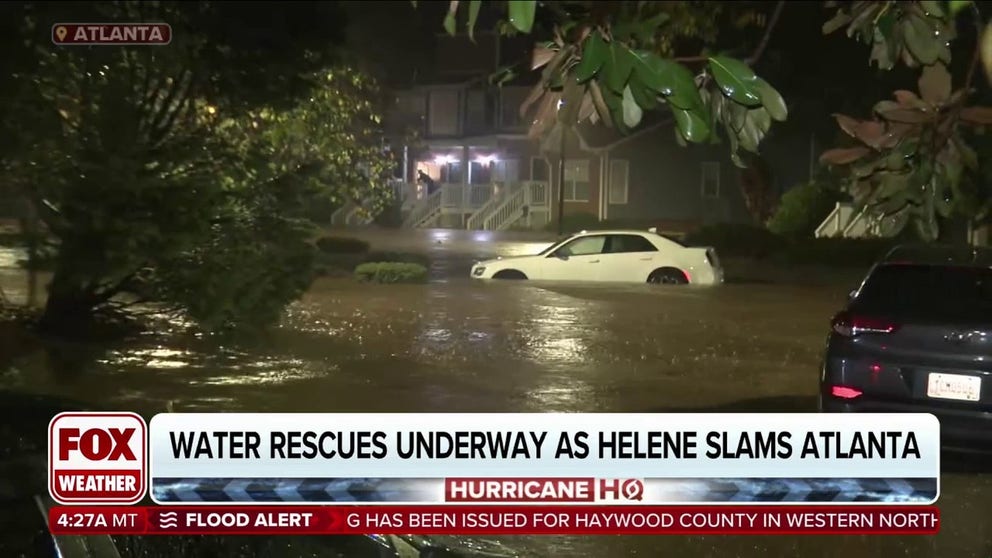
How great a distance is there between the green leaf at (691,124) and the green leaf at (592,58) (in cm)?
21

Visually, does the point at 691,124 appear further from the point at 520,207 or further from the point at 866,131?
the point at 520,207

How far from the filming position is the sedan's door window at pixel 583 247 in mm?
19703

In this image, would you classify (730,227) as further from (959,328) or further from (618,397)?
(959,328)

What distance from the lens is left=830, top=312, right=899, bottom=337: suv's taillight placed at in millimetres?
6621

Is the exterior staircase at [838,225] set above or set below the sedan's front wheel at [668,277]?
above

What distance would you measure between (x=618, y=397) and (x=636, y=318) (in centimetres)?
528

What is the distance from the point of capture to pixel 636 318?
14742mm

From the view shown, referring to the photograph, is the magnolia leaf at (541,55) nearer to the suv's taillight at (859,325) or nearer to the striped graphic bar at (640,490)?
the striped graphic bar at (640,490)

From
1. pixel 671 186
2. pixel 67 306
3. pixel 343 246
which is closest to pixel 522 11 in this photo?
pixel 67 306

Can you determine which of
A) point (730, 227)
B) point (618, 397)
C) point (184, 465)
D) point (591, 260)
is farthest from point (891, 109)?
point (730, 227)

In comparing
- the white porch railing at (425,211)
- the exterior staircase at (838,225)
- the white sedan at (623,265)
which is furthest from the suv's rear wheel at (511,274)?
the white porch railing at (425,211)

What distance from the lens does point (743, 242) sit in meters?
25.5

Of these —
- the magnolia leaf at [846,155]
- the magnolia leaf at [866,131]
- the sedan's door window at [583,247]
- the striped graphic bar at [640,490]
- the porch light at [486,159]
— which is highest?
the porch light at [486,159]

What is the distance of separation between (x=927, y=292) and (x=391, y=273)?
13897 mm
